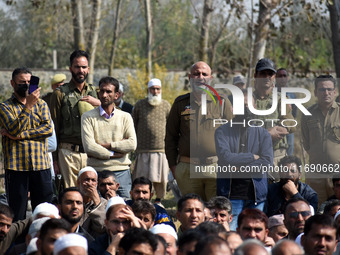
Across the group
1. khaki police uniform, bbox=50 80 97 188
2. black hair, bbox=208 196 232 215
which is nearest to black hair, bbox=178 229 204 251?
black hair, bbox=208 196 232 215

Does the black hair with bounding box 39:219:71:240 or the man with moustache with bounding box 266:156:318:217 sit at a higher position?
the man with moustache with bounding box 266:156:318:217

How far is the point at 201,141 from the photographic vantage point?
8.08 metres

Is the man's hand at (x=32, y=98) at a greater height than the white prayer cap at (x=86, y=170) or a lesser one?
greater

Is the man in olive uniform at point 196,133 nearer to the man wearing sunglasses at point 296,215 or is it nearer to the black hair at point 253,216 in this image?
the man wearing sunglasses at point 296,215

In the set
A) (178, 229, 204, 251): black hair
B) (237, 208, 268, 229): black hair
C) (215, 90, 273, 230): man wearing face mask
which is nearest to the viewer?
(178, 229, 204, 251): black hair

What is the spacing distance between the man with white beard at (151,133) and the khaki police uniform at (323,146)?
248 centimetres

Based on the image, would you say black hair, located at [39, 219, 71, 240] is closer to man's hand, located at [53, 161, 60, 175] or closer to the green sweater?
the green sweater

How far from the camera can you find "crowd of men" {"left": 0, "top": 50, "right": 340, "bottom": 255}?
23.5 ft

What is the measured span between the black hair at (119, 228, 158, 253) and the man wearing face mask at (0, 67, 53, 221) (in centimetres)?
233

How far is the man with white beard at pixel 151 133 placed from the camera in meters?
10.5

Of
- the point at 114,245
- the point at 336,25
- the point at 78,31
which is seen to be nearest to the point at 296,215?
the point at 114,245

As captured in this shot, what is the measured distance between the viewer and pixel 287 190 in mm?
8055

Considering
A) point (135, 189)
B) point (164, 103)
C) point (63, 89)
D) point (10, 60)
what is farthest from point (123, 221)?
point (10, 60)

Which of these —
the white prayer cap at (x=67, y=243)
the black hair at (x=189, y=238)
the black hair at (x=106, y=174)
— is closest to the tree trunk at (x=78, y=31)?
the black hair at (x=106, y=174)
